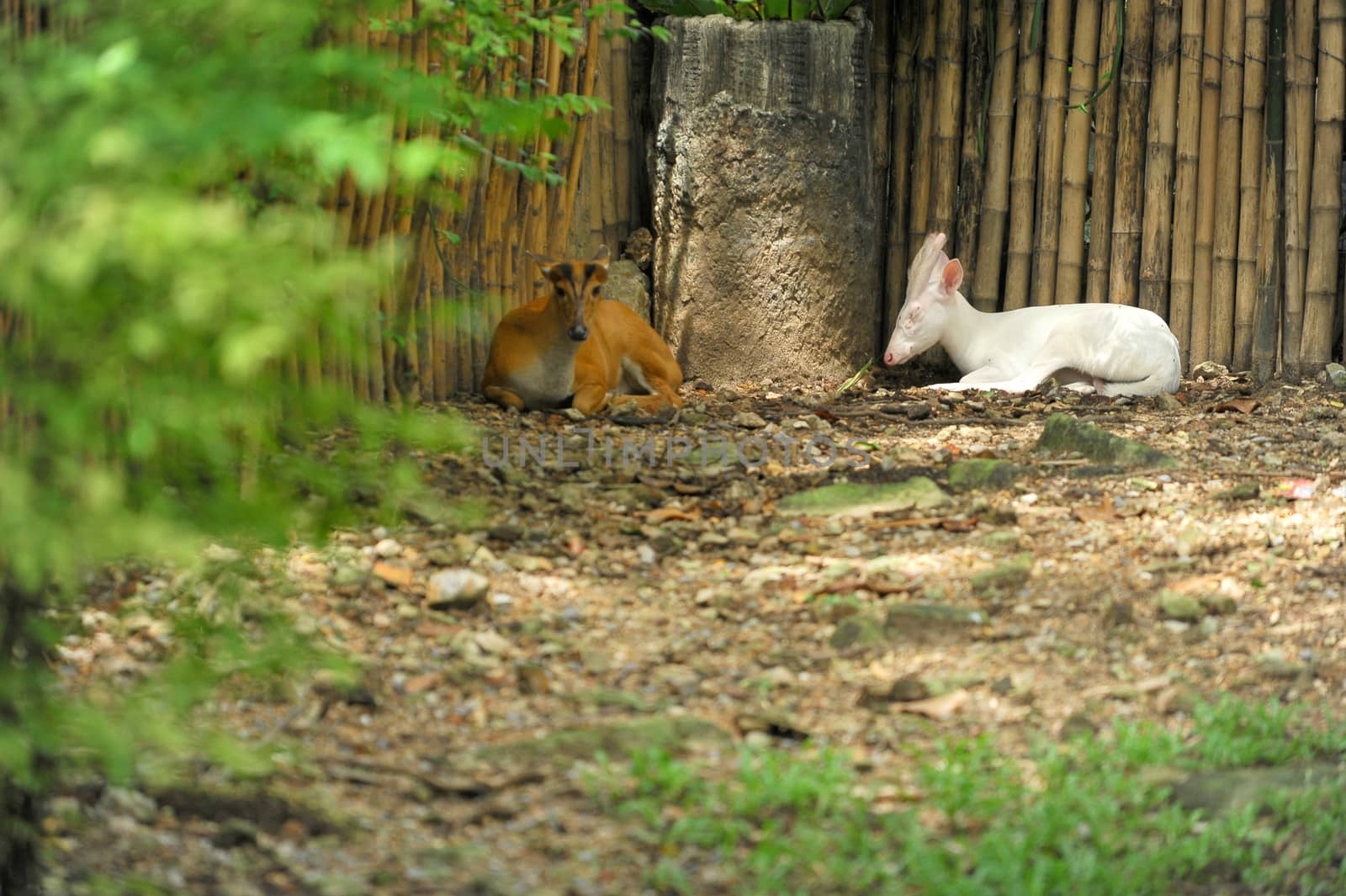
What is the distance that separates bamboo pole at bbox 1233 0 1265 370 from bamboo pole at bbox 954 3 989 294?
1.23m

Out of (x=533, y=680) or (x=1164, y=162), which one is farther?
(x=1164, y=162)

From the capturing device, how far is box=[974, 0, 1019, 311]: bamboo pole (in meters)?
7.42

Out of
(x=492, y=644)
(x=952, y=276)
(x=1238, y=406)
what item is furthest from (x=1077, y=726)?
(x=952, y=276)

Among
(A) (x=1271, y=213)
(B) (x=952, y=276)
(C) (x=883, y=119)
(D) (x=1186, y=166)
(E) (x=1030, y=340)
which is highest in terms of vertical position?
(C) (x=883, y=119)

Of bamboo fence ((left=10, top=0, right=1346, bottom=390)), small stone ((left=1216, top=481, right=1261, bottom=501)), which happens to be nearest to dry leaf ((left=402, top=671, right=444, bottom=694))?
small stone ((left=1216, top=481, right=1261, bottom=501))

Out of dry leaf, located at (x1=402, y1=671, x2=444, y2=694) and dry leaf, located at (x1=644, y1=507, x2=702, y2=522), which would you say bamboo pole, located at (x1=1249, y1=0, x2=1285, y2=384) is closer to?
dry leaf, located at (x1=644, y1=507, x2=702, y2=522)

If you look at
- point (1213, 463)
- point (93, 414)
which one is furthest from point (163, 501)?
point (1213, 463)

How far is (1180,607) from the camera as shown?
3555 mm

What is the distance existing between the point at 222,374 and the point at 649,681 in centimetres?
139

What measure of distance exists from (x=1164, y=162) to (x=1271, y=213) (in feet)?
1.80

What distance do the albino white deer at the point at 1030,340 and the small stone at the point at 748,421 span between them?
1.52 meters

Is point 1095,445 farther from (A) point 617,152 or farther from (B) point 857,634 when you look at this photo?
(A) point 617,152

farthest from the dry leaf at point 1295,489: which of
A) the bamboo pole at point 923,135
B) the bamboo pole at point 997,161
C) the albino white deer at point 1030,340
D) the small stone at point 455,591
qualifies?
the bamboo pole at point 923,135

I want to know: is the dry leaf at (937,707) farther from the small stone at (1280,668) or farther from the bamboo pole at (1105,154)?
the bamboo pole at (1105,154)
